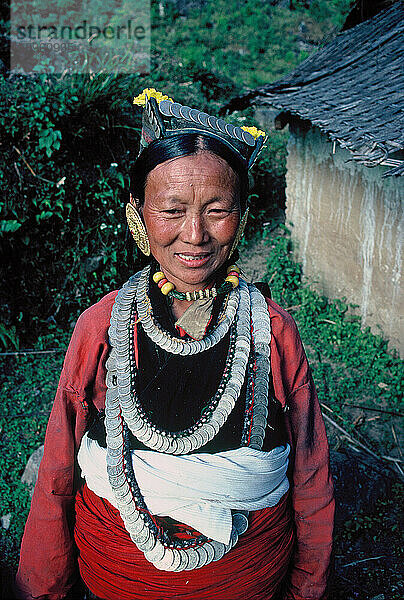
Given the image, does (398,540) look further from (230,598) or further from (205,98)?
(205,98)

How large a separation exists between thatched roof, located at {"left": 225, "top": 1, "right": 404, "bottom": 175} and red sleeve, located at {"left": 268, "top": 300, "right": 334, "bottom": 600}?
2.71m

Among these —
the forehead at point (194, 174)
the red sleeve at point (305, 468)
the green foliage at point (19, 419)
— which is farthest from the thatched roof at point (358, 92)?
the green foliage at point (19, 419)

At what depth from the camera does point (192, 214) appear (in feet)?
5.07

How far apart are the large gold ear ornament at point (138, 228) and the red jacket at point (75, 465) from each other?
0.76 feet

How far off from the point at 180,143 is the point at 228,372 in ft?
2.53

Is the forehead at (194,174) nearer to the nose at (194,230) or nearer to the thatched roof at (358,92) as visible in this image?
the nose at (194,230)

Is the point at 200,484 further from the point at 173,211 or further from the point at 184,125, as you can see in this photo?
the point at 184,125

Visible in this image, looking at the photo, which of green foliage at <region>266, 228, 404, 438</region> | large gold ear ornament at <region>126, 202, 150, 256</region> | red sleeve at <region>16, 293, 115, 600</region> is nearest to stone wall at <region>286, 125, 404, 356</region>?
green foliage at <region>266, 228, 404, 438</region>

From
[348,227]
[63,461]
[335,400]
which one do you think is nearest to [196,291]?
[63,461]

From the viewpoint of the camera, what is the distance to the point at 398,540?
3611 millimetres

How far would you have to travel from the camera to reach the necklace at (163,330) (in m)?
1.67

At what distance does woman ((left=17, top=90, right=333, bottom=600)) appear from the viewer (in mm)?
1552

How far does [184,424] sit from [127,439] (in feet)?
0.63

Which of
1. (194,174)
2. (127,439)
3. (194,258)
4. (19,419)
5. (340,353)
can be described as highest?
(194,174)
